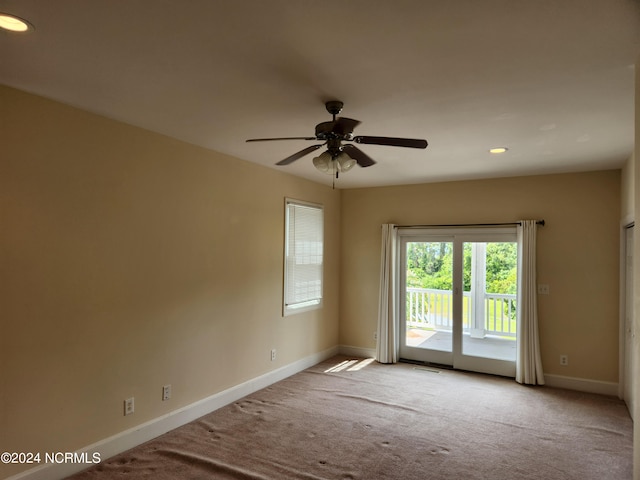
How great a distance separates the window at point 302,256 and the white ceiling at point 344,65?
6.29 feet

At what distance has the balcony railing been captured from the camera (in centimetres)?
527

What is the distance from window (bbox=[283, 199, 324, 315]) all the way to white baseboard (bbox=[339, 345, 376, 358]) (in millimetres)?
947

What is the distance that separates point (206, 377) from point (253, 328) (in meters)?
0.78

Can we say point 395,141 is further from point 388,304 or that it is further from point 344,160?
point 388,304

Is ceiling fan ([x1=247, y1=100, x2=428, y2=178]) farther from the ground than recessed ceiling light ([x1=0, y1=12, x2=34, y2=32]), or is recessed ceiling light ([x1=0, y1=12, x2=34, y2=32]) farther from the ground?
recessed ceiling light ([x1=0, y1=12, x2=34, y2=32])

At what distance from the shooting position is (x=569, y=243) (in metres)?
4.84

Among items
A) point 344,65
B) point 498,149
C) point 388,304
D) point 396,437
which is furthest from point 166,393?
point 498,149

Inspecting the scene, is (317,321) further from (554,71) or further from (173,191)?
(554,71)

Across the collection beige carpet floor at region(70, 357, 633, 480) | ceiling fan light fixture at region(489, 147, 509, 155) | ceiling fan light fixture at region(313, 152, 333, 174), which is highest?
ceiling fan light fixture at region(489, 147, 509, 155)

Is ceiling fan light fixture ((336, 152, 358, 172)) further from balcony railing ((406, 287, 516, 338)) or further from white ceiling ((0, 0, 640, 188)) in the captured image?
balcony railing ((406, 287, 516, 338))

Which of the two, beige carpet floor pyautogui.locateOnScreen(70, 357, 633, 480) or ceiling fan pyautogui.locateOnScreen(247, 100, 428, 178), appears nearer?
ceiling fan pyautogui.locateOnScreen(247, 100, 428, 178)

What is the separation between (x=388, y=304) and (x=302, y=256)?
146cm

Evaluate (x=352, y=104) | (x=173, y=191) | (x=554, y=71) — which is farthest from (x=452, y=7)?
(x=173, y=191)

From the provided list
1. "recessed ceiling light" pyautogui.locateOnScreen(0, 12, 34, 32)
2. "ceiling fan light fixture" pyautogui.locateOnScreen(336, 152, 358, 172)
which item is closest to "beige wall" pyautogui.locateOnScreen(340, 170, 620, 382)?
"ceiling fan light fixture" pyautogui.locateOnScreen(336, 152, 358, 172)
